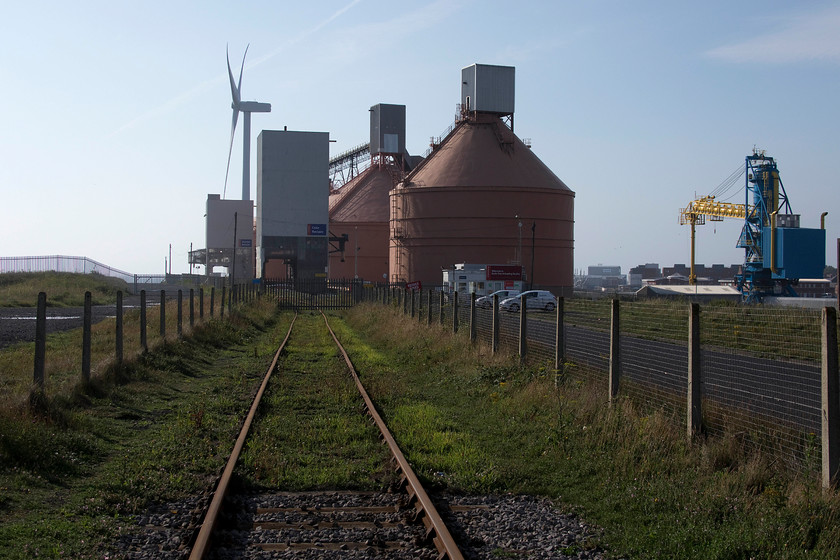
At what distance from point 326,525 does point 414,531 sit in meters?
0.74

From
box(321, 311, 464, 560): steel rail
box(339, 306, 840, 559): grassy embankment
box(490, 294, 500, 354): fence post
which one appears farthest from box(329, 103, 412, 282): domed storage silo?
box(321, 311, 464, 560): steel rail

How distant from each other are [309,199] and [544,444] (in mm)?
72677

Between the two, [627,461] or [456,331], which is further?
[456,331]

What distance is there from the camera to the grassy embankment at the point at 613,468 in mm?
5836

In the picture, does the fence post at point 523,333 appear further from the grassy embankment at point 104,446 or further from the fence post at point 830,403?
the fence post at point 830,403

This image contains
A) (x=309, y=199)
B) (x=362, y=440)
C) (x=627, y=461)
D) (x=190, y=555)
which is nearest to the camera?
(x=190, y=555)

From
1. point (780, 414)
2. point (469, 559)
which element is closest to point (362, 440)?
point (469, 559)

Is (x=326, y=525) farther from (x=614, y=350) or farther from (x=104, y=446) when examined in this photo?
(x=614, y=350)

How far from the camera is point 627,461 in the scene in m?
8.02

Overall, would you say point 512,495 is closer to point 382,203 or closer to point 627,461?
point 627,461

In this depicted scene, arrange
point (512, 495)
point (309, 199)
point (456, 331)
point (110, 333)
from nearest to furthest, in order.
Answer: point (512, 495), point (456, 331), point (110, 333), point (309, 199)

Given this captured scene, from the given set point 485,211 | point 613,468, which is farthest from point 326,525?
point 485,211

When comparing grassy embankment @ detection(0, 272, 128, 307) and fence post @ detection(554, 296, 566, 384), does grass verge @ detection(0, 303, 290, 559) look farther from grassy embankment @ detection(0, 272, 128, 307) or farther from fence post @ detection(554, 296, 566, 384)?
grassy embankment @ detection(0, 272, 128, 307)

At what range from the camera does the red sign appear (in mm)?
59688
